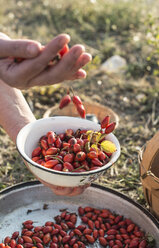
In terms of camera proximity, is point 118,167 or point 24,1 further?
point 24,1

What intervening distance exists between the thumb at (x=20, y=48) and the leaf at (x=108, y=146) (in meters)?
0.56

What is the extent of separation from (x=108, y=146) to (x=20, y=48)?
1.95 feet

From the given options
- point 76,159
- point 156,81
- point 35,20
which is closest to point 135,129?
point 156,81

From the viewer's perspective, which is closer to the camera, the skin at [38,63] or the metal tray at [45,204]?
the skin at [38,63]

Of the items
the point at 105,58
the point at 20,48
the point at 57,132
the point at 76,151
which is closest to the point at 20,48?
the point at 20,48

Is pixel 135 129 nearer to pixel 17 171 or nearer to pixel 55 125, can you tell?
pixel 17 171

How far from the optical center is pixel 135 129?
2.78 m

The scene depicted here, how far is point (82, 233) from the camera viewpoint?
169 cm

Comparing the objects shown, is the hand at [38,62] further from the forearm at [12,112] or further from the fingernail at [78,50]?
the forearm at [12,112]

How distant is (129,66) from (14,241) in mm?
2450

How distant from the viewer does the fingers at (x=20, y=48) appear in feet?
3.17

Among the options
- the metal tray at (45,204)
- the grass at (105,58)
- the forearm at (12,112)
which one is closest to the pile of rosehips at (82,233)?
the metal tray at (45,204)

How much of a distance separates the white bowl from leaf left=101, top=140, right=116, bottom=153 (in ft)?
0.10

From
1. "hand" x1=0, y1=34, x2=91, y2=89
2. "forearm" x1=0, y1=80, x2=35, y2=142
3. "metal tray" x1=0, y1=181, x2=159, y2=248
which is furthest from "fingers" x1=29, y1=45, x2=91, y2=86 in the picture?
"metal tray" x1=0, y1=181, x2=159, y2=248
